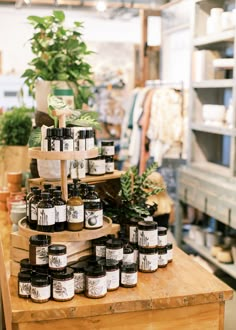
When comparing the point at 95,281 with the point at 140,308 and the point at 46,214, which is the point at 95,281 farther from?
the point at 46,214

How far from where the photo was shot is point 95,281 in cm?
189

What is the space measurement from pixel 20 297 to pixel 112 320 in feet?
1.17

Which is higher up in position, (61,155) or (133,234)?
(61,155)

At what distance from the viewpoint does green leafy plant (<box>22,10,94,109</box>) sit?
131 inches

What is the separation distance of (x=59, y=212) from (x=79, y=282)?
0.28 m

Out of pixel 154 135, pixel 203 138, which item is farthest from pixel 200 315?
pixel 154 135

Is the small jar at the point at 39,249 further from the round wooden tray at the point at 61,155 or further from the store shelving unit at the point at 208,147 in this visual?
the store shelving unit at the point at 208,147

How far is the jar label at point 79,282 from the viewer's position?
6.33 ft

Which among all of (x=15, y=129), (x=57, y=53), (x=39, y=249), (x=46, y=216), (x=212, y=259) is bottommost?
(x=212, y=259)

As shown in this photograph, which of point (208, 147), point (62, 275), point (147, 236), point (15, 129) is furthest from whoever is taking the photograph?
point (208, 147)

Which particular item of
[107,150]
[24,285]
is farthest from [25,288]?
[107,150]

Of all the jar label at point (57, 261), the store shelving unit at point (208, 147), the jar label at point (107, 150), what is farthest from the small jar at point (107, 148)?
the store shelving unit at point (208, 147)

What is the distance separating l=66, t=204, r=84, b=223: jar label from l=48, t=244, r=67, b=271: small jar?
0.13m

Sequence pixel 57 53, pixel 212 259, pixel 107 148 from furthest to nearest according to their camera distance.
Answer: pixel 212 259, pixel 57 53, pixel 107 148
